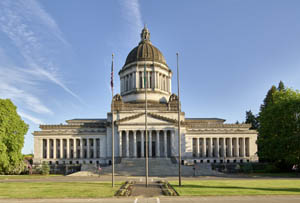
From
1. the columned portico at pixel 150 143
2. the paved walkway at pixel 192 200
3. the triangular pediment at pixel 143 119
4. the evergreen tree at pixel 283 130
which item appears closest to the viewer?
the paved walkway at pixel 192 200

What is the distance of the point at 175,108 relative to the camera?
80.2 m

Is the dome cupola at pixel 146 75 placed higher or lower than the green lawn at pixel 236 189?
higher

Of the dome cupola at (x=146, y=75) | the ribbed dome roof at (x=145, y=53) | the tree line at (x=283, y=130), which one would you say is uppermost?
the ribbed dome roof at (x=145, y=53)

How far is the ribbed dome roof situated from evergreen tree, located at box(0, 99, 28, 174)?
4671 centimetres

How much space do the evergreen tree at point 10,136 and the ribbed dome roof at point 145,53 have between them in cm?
4671

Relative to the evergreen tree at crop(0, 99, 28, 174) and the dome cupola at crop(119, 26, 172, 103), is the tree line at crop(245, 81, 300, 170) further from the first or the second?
the evergreen tree at crop(0, 99, 28, 174)

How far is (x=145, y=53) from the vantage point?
293ft

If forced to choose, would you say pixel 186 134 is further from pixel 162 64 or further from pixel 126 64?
pixel 126 64

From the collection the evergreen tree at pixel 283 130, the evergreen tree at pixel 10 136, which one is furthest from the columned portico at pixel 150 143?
the evergreen tree at pixel 10 136

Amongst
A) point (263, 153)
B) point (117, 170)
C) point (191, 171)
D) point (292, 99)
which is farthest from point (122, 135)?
point (292, 99)

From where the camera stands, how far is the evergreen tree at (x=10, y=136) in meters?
47.0

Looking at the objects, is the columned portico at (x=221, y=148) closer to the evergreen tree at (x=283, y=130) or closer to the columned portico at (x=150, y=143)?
the columned portico at (x=150, y=143)

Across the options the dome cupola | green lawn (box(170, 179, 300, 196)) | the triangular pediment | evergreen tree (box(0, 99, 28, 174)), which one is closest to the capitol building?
the triangular pediment

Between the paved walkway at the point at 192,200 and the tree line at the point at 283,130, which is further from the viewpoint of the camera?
the tree line at the point at 283,130
